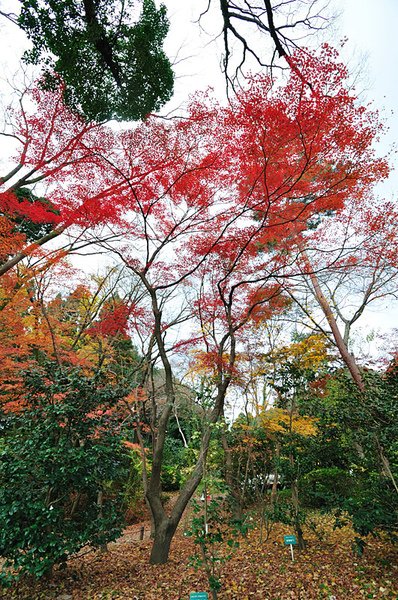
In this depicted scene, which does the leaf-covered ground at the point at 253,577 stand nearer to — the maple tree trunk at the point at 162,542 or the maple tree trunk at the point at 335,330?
the maple tree trunk at the point at 162,542

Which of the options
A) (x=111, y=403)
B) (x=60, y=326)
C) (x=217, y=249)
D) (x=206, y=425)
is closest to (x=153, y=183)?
(x=217, y=249)

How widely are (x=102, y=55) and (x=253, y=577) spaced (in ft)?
27.4

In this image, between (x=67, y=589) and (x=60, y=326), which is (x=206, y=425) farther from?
(x=60, y=326)

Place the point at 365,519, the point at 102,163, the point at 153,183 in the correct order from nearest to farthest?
the point at 365,519 < the point at 153,183 < the point at 102,163

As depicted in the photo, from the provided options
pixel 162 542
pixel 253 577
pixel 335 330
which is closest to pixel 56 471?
pixel 162 542

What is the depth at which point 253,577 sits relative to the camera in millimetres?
4941

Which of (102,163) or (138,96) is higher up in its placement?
(102,163)

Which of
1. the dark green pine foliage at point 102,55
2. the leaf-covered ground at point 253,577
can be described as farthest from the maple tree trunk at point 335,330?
the dark green pine foliage at point 102,55

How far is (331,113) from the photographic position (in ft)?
19.7

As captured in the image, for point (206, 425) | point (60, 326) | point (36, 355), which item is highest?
point (60, 326)

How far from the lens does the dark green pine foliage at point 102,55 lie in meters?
4.62

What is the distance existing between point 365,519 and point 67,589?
4315mm

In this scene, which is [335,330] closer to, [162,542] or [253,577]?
[253,577]

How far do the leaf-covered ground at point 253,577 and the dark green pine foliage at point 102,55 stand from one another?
24.7 ft
